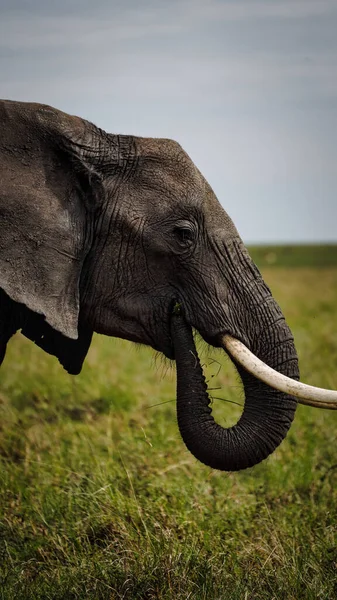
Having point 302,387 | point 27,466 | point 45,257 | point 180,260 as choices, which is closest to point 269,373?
point 302,387

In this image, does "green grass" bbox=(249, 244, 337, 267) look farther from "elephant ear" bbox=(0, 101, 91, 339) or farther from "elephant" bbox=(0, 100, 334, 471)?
"elephant ear" bbox=(0, 101, 91, 339)

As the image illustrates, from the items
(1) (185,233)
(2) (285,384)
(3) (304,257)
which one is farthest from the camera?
(3) (304,257)

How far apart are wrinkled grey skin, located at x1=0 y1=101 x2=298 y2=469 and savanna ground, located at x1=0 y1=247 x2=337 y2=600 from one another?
32cm

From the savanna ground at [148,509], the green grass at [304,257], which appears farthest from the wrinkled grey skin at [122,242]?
the green grass at [304,257]

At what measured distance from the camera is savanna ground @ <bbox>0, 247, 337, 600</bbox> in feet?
16.3

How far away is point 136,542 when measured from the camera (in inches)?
213

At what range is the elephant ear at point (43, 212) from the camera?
15.1 ft

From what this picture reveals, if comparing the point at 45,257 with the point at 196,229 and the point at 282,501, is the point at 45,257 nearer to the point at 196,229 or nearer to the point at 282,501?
the point at 196,229

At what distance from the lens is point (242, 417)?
4.71 m

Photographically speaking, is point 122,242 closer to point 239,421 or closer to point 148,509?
point 239,421

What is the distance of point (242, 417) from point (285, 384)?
0.37 metres

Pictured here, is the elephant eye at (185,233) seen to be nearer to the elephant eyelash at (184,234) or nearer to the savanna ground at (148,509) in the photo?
the elephant eyelash at (184,234)

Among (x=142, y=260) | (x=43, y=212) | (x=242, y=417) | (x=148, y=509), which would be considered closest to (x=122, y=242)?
(x=142, y=260)

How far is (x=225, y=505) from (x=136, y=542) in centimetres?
97
